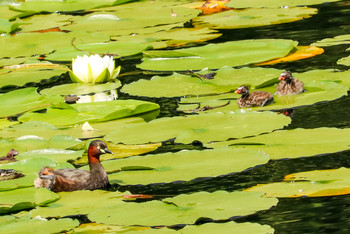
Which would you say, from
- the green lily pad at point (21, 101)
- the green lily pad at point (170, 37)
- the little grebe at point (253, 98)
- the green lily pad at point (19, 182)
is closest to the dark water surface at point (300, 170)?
the little grebe at point (253, 98)

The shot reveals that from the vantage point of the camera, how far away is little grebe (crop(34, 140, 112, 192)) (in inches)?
206

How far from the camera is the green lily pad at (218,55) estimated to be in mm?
8633

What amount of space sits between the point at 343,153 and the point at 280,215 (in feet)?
A: 3.79

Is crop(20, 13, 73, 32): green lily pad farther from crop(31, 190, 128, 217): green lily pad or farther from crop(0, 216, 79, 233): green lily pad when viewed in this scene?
crop(0, 216, 79, 233): green lily pad

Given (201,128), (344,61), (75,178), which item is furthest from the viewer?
(344,61)

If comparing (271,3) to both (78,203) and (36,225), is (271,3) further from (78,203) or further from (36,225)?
(36,225)

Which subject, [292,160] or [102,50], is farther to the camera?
[102,50]

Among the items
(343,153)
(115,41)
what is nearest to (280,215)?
(343,153)

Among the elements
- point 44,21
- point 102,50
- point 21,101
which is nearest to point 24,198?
point 21,101

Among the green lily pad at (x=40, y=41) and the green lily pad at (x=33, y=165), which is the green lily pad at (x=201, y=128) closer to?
the green lily pad at (x=33, y=165)

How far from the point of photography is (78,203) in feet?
16.4

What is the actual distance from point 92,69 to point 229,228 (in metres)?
4.38

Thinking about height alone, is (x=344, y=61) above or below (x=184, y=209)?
above

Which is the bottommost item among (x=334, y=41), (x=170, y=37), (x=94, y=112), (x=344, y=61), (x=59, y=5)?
(x=94, y=112)
